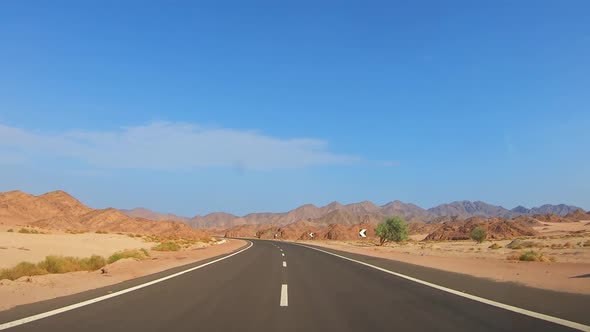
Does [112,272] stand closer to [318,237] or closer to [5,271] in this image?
[5,271]

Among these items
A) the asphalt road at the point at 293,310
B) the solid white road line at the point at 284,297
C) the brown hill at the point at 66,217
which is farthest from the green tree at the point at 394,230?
the solid white road line at the point at 284,297

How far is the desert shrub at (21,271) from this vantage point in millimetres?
15188

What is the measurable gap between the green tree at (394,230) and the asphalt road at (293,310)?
61761 mm

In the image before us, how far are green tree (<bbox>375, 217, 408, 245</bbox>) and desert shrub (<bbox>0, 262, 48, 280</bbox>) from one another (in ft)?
207

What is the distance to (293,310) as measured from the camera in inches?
363

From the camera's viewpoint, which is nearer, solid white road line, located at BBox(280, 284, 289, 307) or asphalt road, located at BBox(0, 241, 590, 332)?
asphalt road, located at BBox(0, 241, 590, 332)

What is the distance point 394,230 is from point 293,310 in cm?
6775

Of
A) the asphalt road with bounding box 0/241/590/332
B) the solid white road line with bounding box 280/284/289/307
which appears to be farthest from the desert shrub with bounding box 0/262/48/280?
the solid white road line with bounding box 280/284/289/307

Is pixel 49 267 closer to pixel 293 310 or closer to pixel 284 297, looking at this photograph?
pixel 284 297

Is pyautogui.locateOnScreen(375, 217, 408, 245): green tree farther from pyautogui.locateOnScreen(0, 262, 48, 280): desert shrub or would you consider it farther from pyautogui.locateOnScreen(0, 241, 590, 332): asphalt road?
pyautogui.locateOnScreen(0, 262, 48, 280): desert shrub

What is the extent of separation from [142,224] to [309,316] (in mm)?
120750

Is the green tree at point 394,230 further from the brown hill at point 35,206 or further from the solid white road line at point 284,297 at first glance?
the brown hill at point 35,206

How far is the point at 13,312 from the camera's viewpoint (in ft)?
28.9

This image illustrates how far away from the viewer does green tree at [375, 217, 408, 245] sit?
7400 centimetres
